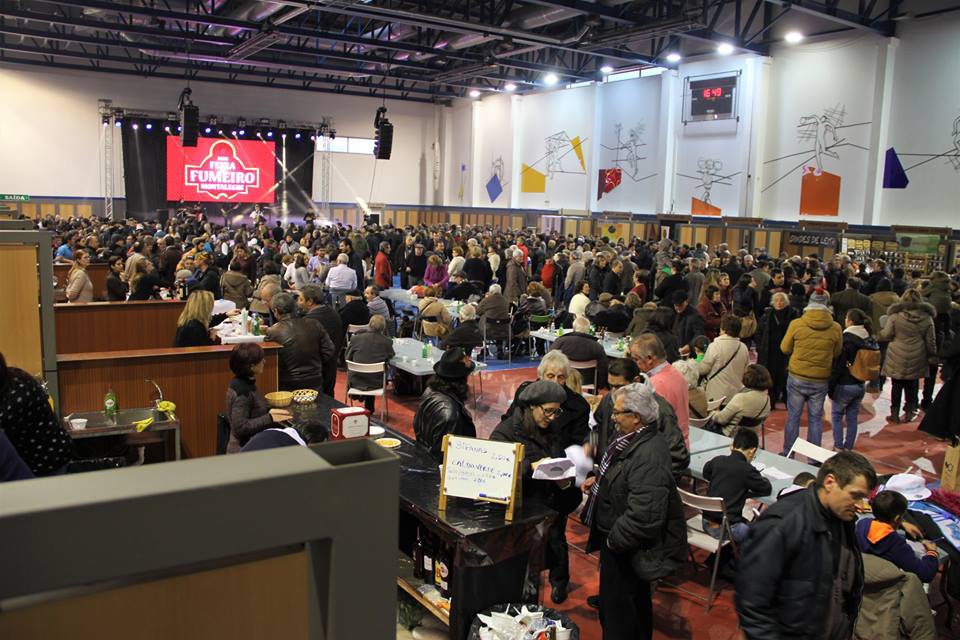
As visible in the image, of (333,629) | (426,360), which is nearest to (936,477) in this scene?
(426,360)

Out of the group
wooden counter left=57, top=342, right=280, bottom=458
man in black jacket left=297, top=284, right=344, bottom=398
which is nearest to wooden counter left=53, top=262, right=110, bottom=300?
man in black jacket left=297, top=284, right=344, bottom=398

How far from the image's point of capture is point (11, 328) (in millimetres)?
4836

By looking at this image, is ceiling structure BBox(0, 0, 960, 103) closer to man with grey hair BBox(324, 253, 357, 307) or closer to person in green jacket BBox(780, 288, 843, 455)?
man with grey hair BBox(324, 253, 357, 307)

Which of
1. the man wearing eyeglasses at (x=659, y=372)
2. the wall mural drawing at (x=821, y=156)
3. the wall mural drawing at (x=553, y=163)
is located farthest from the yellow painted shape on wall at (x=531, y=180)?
the man wearing eyeglasses at (x=659, y=372)

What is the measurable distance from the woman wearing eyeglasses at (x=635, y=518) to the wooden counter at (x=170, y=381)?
11.2ft

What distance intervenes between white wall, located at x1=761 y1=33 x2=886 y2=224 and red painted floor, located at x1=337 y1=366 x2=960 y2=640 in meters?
7.65

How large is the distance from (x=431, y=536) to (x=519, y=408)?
0.81m

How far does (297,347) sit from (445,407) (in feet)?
7.80

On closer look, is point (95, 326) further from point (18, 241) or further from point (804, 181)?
point (804, 181)

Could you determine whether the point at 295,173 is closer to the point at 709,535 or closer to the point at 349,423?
the point at 349,423

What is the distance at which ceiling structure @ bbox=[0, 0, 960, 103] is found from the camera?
14398 millimetres

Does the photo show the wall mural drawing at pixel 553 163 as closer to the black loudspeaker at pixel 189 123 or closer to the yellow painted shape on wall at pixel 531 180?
the yellow painted shape on wall at pixel 531 180

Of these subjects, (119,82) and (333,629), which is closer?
(333,629)

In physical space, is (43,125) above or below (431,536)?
above
